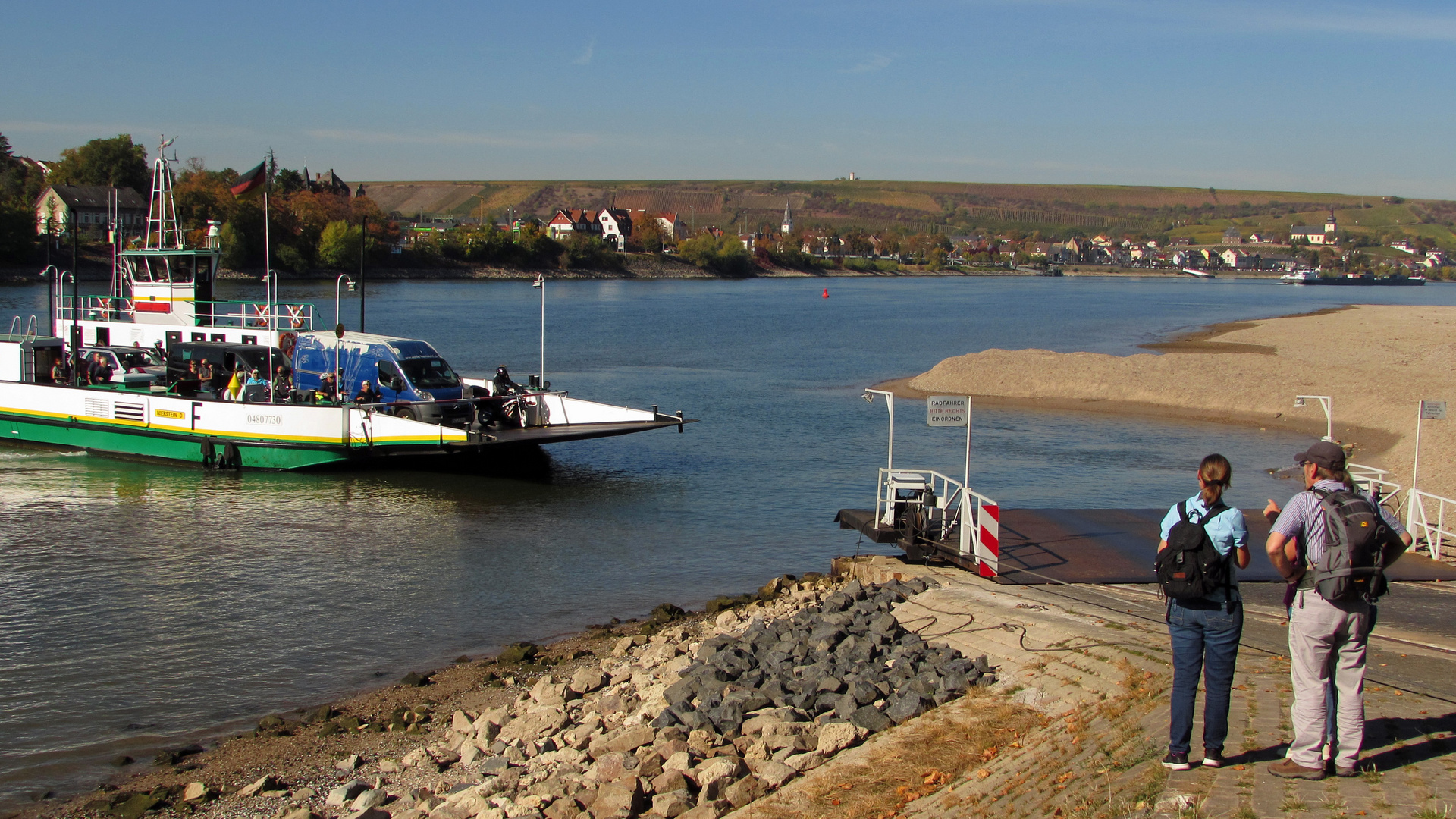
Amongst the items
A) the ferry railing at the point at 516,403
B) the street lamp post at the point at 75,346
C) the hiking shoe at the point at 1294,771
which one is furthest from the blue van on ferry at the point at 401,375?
the hiking shoe at the point at 1294,771

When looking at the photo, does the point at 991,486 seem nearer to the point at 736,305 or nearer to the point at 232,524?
the point at 232,524

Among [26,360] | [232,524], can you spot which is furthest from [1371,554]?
[26,360]

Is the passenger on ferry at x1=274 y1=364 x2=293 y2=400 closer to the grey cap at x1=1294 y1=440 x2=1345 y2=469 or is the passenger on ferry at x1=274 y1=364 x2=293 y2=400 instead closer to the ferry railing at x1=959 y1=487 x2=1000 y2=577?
the ferry railing at x1=959 y1=487 x2=1000 y2=577

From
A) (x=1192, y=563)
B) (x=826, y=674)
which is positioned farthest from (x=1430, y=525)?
(x=1192, y=563)

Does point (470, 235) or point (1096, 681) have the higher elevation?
point (470, 235)

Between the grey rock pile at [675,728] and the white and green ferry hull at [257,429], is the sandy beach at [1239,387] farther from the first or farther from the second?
the grey rock pile at [675,728]

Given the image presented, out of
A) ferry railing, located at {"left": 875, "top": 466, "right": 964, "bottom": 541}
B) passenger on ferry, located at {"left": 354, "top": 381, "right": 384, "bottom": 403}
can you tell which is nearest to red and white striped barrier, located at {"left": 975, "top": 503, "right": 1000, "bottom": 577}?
ferry railing, located at {"left": 875, "top": 466, "right": 964, "bottom": 541}

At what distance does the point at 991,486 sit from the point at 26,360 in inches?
996

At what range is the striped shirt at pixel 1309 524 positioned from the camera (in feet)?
21.6

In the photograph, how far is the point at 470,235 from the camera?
148750 mm

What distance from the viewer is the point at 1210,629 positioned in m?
7.05

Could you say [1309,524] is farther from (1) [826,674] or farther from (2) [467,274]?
(2) [467,274]

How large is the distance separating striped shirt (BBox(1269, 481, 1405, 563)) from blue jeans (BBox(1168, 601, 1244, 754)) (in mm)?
597

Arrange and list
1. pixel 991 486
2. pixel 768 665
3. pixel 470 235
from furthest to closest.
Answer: pixel 470 235 → pixel 991 486 → pixel 768 665
